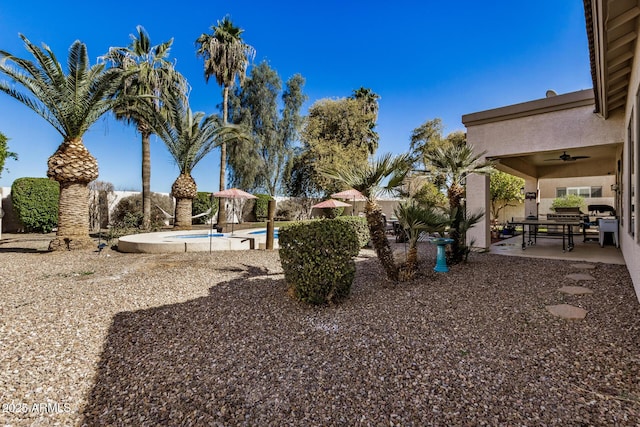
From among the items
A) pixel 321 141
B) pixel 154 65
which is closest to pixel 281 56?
pixel 321 141

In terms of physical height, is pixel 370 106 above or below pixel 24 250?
above

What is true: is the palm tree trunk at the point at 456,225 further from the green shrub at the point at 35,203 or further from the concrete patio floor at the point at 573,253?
the green shrub at the point at 35,203

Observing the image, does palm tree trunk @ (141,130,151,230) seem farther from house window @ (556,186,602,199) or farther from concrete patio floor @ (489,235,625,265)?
house window @ (556,186,602,199)

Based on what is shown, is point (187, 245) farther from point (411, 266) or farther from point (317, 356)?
point (317, 356)

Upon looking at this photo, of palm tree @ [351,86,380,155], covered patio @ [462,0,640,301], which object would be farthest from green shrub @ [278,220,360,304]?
palm tree @ [351,86,380,155]

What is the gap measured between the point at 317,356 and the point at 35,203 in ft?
60.4

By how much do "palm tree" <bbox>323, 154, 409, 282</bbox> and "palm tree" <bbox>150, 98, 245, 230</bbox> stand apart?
10.4 metres

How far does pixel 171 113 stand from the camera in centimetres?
1333

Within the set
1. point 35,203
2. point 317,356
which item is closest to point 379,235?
point 317,356

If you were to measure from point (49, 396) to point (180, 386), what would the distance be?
3.46 ft

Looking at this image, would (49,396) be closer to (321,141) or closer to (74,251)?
(74,251)

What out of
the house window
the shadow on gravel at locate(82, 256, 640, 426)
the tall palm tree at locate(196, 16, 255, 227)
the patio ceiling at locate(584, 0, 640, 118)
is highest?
the tall palm tree at locate(196, 16, 255, 227)

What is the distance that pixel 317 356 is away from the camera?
10.6 ft

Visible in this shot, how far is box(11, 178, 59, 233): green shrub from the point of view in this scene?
14844mm
